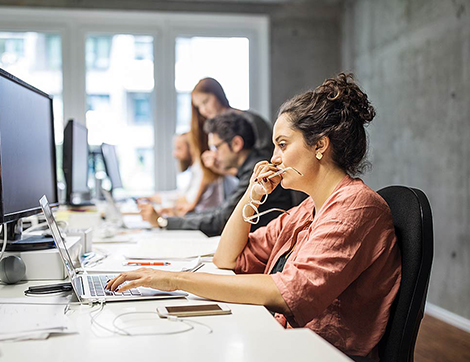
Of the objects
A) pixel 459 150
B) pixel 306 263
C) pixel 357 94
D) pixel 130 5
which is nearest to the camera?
pixel 306 263

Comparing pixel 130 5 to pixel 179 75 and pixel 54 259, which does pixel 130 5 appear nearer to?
pixel 179 75

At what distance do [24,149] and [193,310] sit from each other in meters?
0.76

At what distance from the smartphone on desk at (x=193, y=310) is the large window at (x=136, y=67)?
13.1 feet

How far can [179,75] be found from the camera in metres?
5.09

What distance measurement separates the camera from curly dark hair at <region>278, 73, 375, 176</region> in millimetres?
1347

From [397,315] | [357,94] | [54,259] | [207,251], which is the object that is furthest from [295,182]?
[54,259]

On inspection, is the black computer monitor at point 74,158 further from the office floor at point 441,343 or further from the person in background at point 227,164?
the office floor at point 441,343

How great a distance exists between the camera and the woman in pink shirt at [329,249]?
1.16m

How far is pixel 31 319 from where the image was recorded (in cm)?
105

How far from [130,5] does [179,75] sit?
787mm

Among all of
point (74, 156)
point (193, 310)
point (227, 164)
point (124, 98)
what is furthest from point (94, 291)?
point (124, 98)

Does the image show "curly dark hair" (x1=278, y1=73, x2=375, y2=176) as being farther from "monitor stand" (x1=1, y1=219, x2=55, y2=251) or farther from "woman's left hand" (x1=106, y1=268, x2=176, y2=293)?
"monitor stand" (x1=1, y1=219, x2=55, y2=251)

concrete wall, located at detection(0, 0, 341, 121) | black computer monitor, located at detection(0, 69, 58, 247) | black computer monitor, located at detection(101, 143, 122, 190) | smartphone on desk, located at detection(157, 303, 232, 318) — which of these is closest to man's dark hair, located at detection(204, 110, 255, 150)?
black computer monitor, located at detection(101, 143, 122, 190)

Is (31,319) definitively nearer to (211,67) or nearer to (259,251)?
(259,251)
